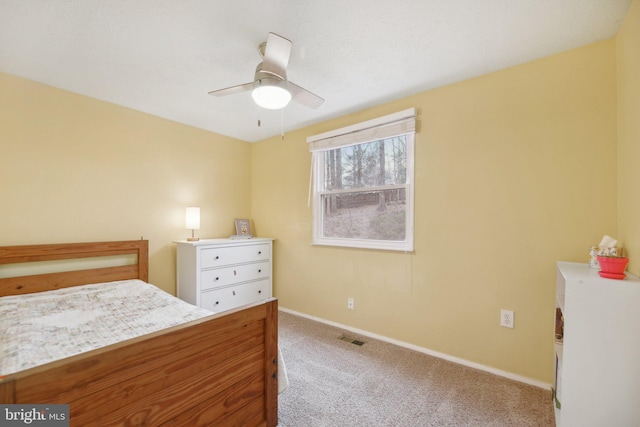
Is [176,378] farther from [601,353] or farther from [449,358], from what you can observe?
[449,358]

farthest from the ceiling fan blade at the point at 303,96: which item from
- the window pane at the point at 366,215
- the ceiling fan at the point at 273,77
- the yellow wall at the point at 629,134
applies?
the yellow wall at the point at 629,134

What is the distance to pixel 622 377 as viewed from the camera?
3.92ft

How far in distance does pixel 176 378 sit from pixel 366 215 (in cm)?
218

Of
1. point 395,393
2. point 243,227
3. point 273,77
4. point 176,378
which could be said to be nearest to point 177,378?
point 176,378

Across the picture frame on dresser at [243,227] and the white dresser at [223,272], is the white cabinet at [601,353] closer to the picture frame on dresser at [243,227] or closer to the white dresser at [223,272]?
the white dresser at [223,272]

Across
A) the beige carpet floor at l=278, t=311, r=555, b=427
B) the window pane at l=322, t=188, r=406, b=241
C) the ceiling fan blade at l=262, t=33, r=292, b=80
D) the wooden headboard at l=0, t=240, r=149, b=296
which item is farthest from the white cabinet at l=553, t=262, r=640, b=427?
the wooden headboard at l=0, t=240, r=149, b=296

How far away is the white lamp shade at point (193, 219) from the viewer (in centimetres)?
307

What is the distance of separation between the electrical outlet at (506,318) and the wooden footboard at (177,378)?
169 centimetres

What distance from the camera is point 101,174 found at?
2615mm

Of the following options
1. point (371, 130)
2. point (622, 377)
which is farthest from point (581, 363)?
point (371, 130)

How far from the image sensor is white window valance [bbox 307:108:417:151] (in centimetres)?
244

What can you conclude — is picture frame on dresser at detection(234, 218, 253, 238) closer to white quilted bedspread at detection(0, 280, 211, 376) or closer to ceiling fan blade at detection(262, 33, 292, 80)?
white quilted bedspread at detection(0, 280, 211, 376)

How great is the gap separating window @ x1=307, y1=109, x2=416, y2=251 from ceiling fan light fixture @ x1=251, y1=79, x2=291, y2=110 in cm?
120

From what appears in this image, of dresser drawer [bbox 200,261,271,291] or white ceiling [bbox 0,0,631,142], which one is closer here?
white ceiling [bbox 0,0,631,142]
